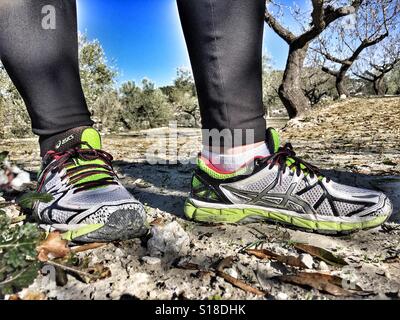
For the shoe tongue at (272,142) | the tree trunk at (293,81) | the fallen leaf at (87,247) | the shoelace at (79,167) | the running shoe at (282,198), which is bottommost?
the fallen leaf at (87,247)

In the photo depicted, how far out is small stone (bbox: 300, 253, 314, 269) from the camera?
3.05 feet

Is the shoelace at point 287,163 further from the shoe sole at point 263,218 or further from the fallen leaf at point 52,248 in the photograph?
the fallen leaf at point 52,248

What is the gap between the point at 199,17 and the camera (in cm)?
111

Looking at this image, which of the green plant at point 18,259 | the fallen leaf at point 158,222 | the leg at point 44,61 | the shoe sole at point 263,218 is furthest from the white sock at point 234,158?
the green plant at point 18,259

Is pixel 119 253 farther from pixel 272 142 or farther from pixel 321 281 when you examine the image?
pixel 272 142

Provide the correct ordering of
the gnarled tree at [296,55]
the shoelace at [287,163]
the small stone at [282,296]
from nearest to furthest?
the small stone at [282,296], the shoelace at [287,163], the gnarled tree at [296,55]

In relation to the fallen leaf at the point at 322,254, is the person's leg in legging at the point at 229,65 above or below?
above

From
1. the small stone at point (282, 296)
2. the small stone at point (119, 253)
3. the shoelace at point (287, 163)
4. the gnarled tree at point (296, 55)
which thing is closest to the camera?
the small stone at point (282, 296)

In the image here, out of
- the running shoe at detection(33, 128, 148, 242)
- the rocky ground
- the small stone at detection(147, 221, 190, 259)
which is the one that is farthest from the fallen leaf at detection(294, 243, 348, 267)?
the running shoe at detection(33, 128, 148, 242)

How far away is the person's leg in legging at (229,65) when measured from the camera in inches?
43.4

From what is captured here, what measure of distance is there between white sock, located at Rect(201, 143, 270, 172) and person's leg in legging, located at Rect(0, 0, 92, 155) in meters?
0.54

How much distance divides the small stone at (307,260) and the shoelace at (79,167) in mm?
→ 679

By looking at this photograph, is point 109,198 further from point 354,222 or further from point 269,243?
point 354,222

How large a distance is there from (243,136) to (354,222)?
1.53 ft
